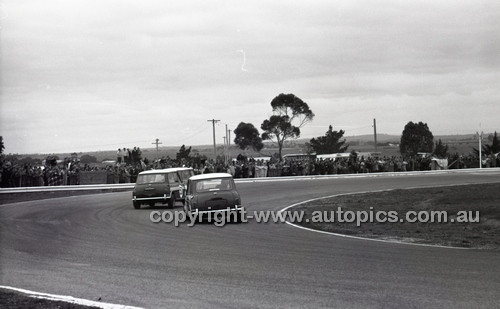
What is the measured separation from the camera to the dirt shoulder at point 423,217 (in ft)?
46.0

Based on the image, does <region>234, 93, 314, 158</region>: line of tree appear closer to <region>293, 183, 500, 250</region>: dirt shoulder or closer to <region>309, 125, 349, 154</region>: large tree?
<region>309, 125, 349, 154</region>: large tree

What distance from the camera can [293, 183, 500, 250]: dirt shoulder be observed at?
14031 millimetres

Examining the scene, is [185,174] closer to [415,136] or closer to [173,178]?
[173,178]

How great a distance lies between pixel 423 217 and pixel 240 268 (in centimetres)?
1005

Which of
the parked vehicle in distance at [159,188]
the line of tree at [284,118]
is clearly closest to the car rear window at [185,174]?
the parked vehicle in distance at [159,188]

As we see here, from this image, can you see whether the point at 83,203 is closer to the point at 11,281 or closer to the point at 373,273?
the point at 11,281

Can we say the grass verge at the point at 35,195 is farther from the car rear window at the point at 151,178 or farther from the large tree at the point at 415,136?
Result: the large tree at the point at 415,136

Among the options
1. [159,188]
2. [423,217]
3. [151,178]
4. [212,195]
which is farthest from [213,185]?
[423,217]

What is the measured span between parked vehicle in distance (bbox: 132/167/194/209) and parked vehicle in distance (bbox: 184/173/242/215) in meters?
4.76

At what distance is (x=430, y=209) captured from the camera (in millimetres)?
20547

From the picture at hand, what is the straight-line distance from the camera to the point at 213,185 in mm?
19141

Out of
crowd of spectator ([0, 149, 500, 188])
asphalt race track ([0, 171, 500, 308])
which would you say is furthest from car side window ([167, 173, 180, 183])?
crowd of spectator ([0, 149, 500, 188])

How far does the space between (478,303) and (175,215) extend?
46.9 ft

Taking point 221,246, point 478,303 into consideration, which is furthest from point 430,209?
point 478,303
